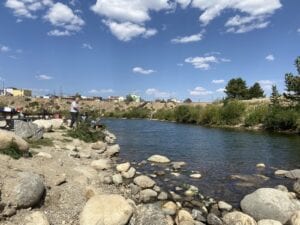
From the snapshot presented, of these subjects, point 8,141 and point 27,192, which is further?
point 8,141

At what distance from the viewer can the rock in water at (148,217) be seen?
37.4 ft

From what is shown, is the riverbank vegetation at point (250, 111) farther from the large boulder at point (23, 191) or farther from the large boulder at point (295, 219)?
the large boulder at point (23, 191)

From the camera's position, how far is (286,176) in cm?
2056

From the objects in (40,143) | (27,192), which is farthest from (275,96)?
(27,192)

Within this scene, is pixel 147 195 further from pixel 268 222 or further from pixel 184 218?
pixel 268 222

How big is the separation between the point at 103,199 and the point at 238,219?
4.95 m

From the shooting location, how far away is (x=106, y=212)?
10938mm

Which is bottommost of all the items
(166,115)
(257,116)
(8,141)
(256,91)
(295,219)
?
(295,219)

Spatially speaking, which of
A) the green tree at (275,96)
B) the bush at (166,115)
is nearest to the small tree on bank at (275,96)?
the green tree at (275,96)

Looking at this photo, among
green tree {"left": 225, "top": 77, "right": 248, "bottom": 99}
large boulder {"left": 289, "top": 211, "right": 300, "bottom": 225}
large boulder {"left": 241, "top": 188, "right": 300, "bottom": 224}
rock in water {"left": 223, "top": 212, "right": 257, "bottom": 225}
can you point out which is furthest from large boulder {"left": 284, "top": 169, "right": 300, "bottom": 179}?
green tree {"left": 225, "top": 77, "right": 248, "bottom": 99}

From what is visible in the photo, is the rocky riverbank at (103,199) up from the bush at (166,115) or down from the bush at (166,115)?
down

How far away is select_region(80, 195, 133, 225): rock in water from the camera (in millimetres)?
10641

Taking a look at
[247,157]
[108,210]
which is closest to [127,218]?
[108,210]

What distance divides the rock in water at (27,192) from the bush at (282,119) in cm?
5130
